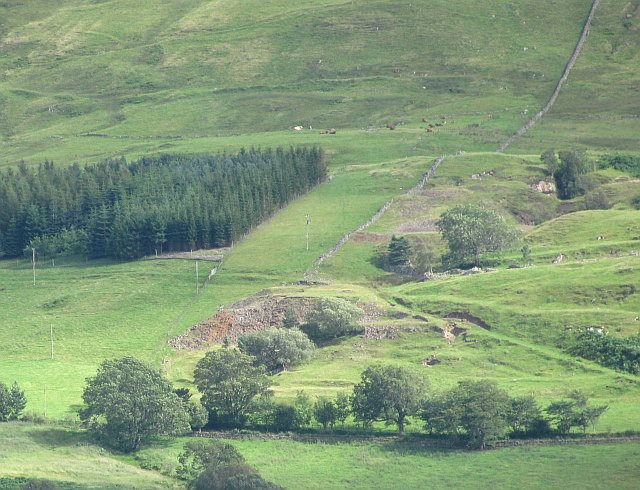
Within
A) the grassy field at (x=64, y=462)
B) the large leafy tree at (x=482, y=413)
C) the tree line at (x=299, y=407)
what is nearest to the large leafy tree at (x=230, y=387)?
the tree line at (x=299, y=407)

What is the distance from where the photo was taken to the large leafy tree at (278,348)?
153 meters

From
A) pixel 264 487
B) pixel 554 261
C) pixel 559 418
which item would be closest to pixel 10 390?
pixel 264 487

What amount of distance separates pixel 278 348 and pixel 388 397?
23.7 m

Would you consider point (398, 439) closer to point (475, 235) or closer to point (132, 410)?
point (132, 410)

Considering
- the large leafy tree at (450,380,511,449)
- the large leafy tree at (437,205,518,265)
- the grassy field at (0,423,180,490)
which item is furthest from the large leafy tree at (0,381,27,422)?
the large leafy tree at (437,205,518,265)

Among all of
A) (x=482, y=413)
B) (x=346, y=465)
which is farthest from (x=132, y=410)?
(x=482, y=413)

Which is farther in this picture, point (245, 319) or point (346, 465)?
point (245, 319)

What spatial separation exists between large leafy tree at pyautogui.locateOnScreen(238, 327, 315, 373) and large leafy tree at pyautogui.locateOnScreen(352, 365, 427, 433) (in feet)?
63.1

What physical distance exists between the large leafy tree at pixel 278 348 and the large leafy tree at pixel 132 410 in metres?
19.3

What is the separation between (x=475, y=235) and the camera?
184 m

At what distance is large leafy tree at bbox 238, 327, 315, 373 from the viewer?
15288 cm

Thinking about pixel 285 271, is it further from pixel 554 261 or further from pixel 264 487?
pixel 264 487

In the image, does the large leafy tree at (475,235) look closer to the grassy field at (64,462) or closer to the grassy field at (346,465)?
the grassy field at (346,465)

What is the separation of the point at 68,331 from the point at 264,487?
222 ft
